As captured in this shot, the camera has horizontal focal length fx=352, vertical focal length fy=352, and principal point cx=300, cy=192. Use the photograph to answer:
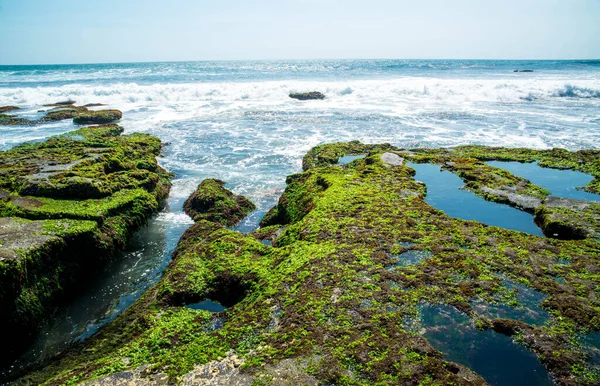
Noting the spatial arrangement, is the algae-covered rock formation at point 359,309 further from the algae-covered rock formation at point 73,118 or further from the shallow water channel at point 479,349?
the algae-covered rock formation at point 73,118

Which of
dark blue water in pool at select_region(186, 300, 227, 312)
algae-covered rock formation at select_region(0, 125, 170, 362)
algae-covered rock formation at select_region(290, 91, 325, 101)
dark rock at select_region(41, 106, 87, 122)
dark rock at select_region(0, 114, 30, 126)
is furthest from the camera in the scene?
algae-covered rock formation at select_region(290, 91, 325, 101)

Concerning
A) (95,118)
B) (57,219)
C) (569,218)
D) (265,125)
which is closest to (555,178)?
(569,218)

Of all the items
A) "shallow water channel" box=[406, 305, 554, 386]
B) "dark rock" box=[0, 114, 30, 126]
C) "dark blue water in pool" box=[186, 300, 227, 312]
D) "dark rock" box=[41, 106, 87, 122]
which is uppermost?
"dark rock" box=[41, 106, 87, 122]

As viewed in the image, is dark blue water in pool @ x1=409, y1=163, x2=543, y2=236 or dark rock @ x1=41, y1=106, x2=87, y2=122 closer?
dark blue water in pool @ x1=409, y1=163, x2=543, y2=236

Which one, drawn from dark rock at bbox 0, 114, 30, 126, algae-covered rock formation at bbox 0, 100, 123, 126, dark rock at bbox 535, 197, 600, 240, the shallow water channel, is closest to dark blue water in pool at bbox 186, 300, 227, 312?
the shallow water channel

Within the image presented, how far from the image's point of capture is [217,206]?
49.0 ft

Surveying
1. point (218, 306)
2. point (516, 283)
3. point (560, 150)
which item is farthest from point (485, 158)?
point (218, 306)

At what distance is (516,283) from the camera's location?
8.22m

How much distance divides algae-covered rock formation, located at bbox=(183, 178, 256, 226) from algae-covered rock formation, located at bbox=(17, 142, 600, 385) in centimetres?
251

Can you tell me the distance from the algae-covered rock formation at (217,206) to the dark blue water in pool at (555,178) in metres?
12.8

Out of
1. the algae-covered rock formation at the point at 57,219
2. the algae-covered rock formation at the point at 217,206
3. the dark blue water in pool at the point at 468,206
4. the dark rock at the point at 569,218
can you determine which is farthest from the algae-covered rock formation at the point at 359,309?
the algae-covered rock formation at the point at 217,206

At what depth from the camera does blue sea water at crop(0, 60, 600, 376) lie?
1201 cm

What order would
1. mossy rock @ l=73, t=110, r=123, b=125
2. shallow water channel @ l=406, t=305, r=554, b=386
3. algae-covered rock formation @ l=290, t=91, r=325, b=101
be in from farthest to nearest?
algae-covered rock formation @ l=290, t=91, r=325, b=101 → mossy rock @ l=73, t=110, r=123, b=125 → shallow water channel @ l=406, t=305, r=554, b=386

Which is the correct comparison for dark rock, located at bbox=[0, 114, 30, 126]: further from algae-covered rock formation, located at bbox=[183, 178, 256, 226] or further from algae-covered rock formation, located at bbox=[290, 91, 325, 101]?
algae-covered rock formation, located at bbox=[290, 91, 325, 101]
